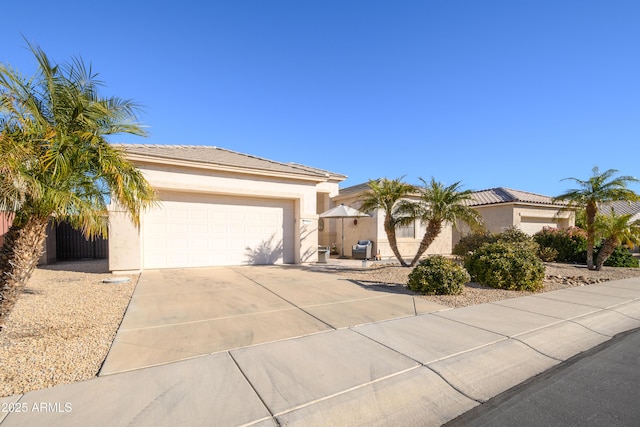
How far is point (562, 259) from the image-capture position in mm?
15891

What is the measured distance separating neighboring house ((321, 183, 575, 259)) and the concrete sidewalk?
9.79 metres

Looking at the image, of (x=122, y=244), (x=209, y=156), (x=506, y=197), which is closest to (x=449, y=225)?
(x=506, y=197)

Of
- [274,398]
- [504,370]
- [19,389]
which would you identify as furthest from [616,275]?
[19,389]

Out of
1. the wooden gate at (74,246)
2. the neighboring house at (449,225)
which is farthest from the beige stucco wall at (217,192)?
the wooden gate at (74,246)

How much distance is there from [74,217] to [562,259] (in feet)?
65.6

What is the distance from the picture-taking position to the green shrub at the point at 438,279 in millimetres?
7738

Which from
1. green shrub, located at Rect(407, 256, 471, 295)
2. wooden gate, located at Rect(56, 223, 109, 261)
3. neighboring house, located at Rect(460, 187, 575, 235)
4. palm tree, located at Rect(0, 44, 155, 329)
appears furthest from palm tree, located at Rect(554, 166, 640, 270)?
wooden gate, located at Rect(56, 223, 109, 261)

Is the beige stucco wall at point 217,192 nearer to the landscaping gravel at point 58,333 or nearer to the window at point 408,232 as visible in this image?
the landscaping gravel at point 58,333

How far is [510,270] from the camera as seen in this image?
861 cm

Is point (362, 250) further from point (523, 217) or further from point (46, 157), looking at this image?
point (46, 157)

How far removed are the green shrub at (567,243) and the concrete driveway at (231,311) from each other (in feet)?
42.4

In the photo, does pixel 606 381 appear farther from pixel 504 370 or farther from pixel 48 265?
pixel 48 265

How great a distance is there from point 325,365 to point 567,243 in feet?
56.4

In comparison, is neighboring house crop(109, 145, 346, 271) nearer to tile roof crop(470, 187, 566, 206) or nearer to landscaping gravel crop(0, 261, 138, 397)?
landscaping gravel crop(0, 261, 138, 397)
